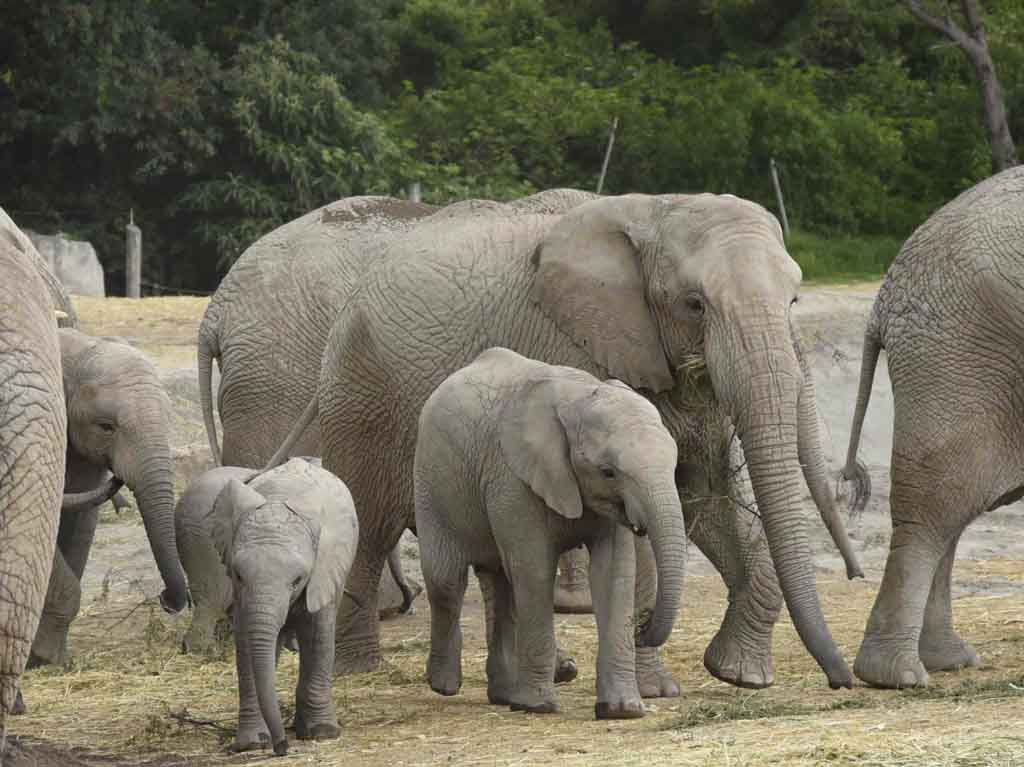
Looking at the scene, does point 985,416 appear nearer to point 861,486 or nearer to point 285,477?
point 861,486

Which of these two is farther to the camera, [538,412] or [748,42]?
[748,42]

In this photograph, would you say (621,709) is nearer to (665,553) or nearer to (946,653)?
(665,553)

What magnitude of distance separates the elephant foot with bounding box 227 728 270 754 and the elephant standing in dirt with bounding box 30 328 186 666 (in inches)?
63.6

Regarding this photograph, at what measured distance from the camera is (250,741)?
19.6 feet

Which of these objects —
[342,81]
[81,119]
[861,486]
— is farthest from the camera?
[342,81]

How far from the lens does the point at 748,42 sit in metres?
23.6

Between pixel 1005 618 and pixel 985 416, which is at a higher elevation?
pixel 985 416

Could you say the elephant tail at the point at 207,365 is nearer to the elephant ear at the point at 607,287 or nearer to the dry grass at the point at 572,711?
the dry grass at the point at 572,711

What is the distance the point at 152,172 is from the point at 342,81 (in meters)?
3.05

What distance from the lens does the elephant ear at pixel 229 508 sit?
19.8 feet

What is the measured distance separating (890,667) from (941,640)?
544 mm

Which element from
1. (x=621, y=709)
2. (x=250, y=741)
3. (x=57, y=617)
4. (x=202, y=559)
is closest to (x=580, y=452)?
(x=621, y=709)

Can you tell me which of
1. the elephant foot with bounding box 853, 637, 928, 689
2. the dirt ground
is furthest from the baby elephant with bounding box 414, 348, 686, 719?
the elephant foot with bounding box 853, 637, 928, 689

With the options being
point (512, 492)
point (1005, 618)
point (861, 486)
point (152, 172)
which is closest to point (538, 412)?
point (512, 492)
